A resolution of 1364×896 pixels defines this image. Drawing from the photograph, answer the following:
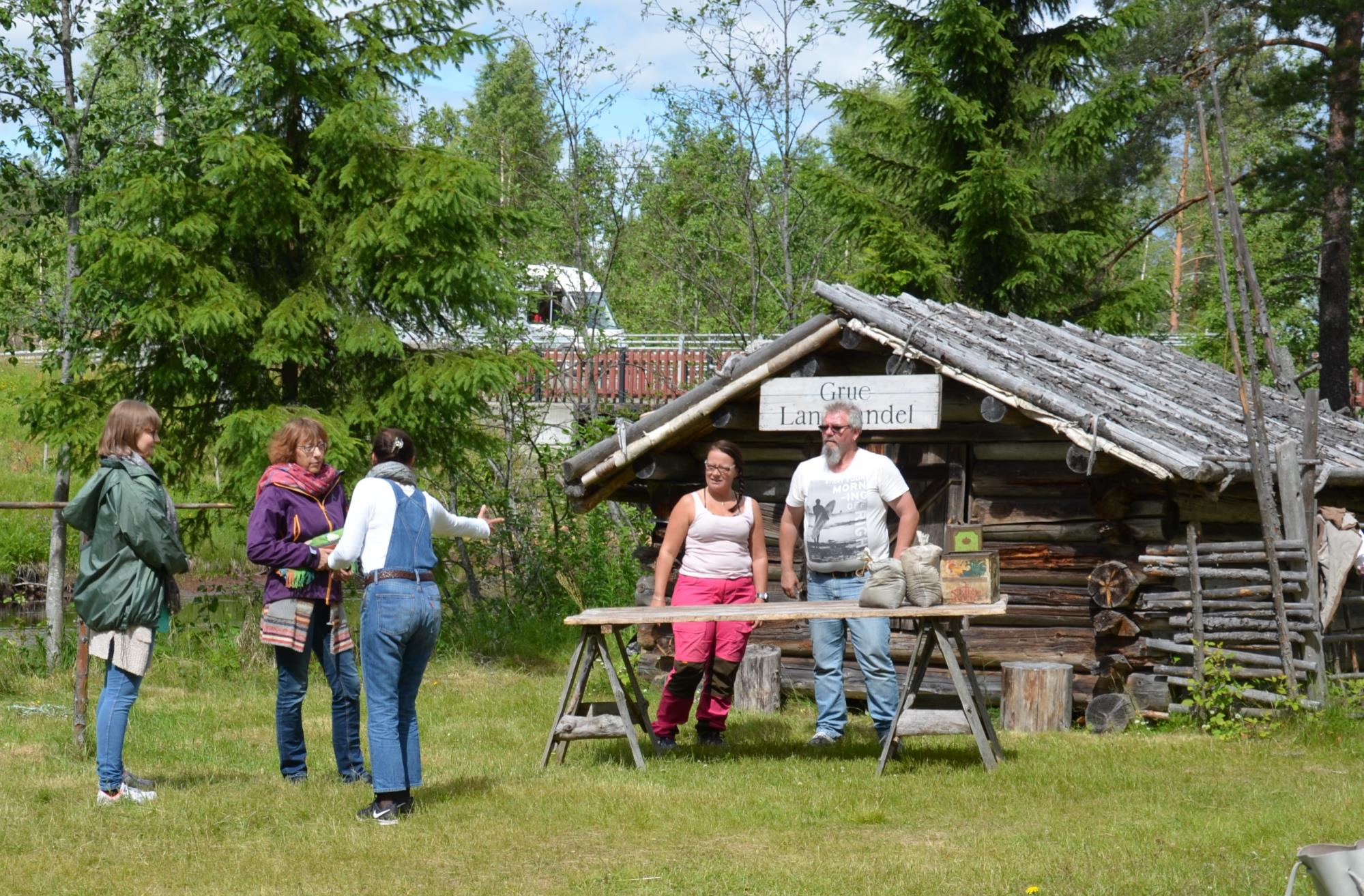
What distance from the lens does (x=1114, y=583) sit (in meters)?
9.77

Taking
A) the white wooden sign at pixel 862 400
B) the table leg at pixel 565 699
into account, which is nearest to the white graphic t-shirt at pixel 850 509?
the table leg at pixel 565 699

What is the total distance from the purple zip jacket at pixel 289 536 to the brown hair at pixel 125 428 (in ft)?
2.03

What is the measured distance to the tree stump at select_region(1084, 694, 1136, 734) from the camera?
372 inches

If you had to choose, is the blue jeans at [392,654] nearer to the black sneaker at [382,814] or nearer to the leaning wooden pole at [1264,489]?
the black sneaker at [382,814]

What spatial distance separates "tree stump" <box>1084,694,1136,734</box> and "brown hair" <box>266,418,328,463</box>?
543 cm

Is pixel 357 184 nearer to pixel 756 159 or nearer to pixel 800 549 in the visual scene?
pixel 800 549

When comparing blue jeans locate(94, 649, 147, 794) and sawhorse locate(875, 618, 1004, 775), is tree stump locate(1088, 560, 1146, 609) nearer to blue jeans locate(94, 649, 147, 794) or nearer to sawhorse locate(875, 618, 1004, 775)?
sawhorse locate(875, 618, 1004, 775)

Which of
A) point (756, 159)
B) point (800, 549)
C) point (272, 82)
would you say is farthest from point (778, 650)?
point (756, 159)

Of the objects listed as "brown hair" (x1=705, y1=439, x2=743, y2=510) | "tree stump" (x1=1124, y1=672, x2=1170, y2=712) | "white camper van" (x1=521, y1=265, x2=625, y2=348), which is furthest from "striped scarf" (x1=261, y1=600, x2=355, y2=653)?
"white camper van" (x1=521, y1=265, x2=625, y2=348)

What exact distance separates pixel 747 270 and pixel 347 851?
52.8 ft

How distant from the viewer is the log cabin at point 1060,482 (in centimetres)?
929

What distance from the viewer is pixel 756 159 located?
19344 millimetres

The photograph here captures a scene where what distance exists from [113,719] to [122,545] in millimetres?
784

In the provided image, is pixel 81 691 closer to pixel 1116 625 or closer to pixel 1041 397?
pixel 1041 397
